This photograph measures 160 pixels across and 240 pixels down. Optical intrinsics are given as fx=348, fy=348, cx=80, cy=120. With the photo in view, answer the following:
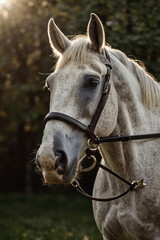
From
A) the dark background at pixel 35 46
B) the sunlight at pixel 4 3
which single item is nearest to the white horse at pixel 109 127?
the dark background at pixel 35 46

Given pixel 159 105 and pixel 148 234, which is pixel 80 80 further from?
pixel 148 234

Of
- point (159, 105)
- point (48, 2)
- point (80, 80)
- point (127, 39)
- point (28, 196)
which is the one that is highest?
point (48, 2)

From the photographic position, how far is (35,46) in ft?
41.9

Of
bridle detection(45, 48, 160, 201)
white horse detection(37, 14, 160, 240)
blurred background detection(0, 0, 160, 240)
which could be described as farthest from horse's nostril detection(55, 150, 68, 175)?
blurred background detection(0, 0, 160, 240)

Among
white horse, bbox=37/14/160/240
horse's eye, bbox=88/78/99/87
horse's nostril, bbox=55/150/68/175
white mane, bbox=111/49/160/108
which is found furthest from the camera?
white mane, bbox=111/49/160/108

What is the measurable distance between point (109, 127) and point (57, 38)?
3.49 ft

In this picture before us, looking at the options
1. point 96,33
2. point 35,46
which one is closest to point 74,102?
point 96,33

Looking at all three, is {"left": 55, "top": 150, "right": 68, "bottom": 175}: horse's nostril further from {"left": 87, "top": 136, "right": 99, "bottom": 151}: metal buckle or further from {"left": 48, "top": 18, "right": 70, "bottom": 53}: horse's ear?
{"left": 48, "top": 18, "right": 70, "bottom": 53}: horse's ear

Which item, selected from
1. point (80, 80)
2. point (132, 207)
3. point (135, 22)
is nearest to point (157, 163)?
point (132, 207)

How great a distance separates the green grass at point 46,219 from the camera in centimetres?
664

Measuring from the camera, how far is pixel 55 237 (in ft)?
21.2

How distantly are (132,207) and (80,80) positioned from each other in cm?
136

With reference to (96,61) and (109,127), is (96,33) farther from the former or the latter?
(109,127)

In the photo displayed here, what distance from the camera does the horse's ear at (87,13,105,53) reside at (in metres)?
3.15
